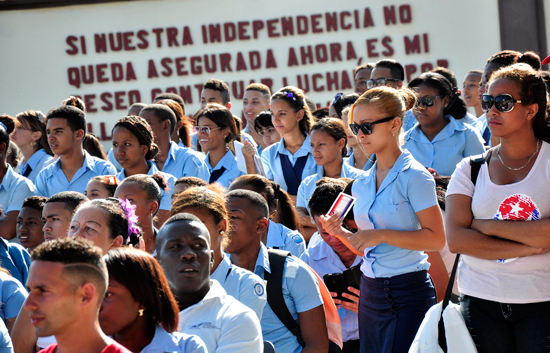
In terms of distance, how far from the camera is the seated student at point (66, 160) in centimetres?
585

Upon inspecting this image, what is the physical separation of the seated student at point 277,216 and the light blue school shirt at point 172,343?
1.91 metres

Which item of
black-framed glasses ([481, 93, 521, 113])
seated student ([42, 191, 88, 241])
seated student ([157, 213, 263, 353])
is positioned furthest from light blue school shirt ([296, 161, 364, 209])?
seated student ([157, 213, 263, 353])

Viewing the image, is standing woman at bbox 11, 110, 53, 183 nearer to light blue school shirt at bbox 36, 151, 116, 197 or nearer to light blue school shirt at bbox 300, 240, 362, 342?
light blue school shirt at bbox 36, 151, 116, 197

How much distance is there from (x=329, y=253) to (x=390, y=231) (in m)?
0.90

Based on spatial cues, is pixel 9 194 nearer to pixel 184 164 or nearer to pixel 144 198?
pixel 184 164

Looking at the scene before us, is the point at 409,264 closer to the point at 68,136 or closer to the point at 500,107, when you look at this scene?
the point at 500,107

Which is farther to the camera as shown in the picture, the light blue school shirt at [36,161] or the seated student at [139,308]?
the light blue school shirt at [36,161]

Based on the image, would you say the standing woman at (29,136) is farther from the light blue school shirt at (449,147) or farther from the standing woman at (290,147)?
the light blue school shirt at (449,147)

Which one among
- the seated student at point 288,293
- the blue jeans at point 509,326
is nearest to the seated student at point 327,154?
the seated student at point 288,293

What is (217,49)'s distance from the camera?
10.6m

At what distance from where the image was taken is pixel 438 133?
16.3ft

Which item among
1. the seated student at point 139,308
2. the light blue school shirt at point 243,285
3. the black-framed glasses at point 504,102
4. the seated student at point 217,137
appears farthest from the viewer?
the seated student at point 217,137

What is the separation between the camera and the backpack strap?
341 cm

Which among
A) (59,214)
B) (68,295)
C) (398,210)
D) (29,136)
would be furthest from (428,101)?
(29,136)
